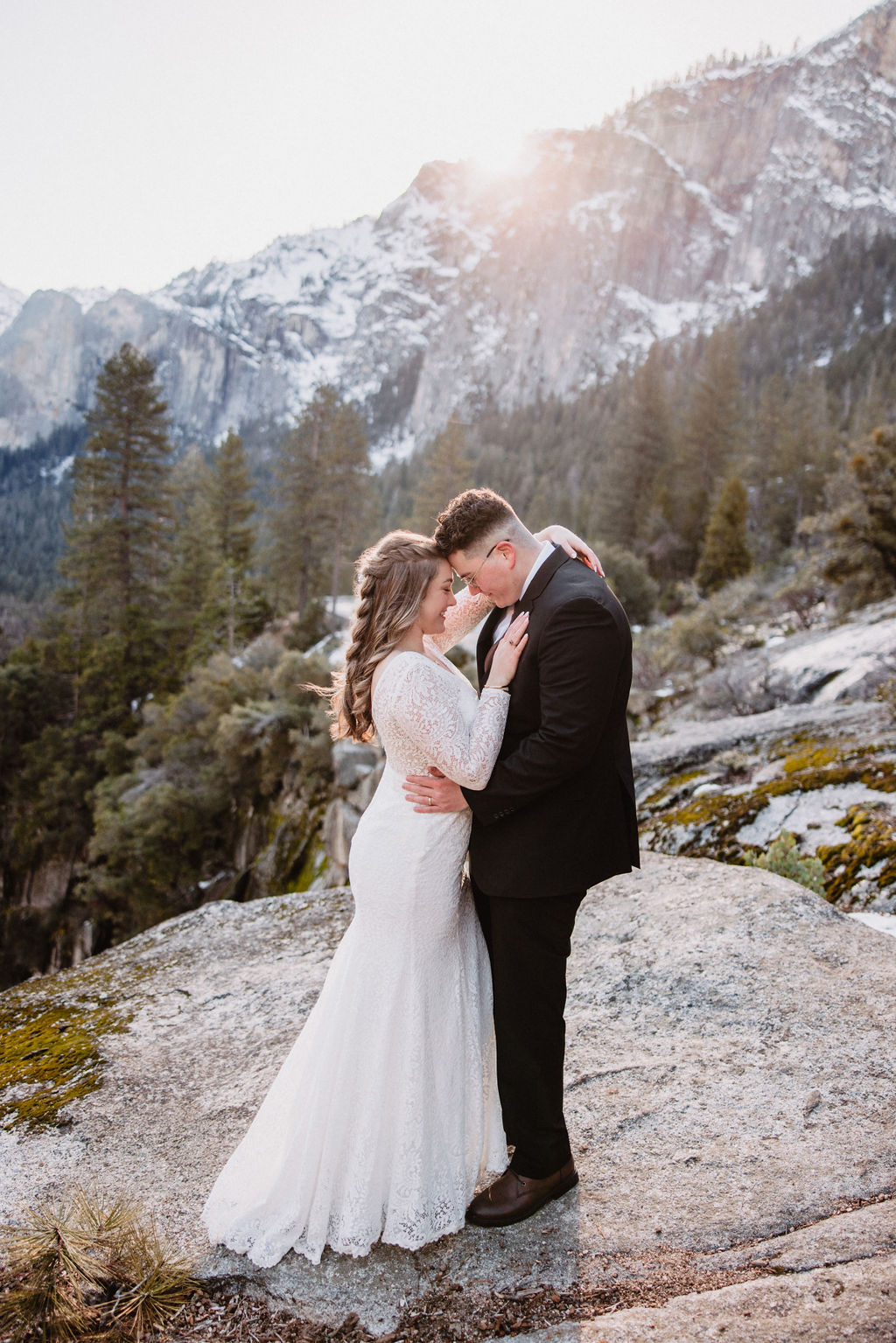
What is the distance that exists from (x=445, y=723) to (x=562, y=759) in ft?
1.30

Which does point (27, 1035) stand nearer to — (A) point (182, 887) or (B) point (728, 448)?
(A) point (182, 887)

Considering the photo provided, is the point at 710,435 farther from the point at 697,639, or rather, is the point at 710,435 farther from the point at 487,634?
the point at 487,634

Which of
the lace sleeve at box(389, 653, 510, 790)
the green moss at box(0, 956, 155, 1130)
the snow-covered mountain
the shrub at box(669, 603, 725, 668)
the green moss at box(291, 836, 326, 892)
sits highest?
the snow-covered mountain

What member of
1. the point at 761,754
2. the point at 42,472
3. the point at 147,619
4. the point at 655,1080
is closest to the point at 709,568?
the point at 147,619

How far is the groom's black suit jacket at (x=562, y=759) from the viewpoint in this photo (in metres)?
2.39

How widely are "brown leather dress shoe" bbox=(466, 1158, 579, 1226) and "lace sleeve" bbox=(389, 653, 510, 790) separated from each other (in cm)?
147

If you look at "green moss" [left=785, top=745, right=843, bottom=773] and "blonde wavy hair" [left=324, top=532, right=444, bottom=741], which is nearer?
"blonde wavy hair" [left=324, top=532, right=444, bottom=741]

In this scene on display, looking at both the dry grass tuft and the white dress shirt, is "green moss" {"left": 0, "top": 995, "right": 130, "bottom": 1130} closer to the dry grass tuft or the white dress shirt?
the dry grass tuft

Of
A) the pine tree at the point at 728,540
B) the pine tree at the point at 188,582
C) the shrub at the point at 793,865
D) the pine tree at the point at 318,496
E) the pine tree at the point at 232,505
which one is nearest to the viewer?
the shrub at the point at 793,865

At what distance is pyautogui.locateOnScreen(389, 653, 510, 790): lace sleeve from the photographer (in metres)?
2.47

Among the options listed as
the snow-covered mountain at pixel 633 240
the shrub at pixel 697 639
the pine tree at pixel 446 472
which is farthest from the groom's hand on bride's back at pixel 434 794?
the snow-covered mountain at pixel 633 240

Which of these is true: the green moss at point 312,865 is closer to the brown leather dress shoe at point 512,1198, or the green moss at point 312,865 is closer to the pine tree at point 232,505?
the brown leather dress shoe at point 512,1198

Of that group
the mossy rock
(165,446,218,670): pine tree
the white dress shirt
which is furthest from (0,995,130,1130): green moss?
(165,446,218,670): pine tree

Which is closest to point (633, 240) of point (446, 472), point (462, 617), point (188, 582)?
point (446, 472)
